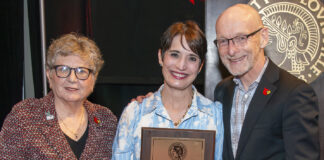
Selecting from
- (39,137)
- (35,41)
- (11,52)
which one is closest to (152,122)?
(39,137)

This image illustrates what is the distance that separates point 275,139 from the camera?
2.48 metres

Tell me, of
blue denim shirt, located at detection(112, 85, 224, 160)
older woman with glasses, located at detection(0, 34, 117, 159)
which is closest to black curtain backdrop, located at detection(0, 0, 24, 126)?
older woman with glasses, located at detection(0, 34, 117, 159)

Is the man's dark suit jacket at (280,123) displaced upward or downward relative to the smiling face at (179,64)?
downward

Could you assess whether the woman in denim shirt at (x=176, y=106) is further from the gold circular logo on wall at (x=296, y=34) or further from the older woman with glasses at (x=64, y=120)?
the gold circular logo on wall at (x=296, y=34)

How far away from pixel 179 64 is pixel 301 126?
0.96 meters

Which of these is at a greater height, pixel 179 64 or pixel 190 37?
pixel 190 37

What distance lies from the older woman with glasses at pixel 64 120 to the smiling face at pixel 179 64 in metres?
0.67

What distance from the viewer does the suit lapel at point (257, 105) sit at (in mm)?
2525

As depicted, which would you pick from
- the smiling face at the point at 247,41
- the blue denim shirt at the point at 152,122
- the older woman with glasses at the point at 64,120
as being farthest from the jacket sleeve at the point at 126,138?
the smiling face at the point at 247,41

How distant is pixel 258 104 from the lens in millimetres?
2555

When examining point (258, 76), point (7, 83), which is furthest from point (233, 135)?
point (7, 83)

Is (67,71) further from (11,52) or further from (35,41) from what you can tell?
(35,41)

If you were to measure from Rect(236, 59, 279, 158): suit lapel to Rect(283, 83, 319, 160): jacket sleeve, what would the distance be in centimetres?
17

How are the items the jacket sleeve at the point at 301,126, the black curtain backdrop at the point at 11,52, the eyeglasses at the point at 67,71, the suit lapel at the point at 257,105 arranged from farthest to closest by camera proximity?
the black curtain backdrop at the point at 11,52 < the eyeglasses at the point at 67,71 < the suit lapel at the point at 257,105 < the jacket sleeve at the point at 301,126
